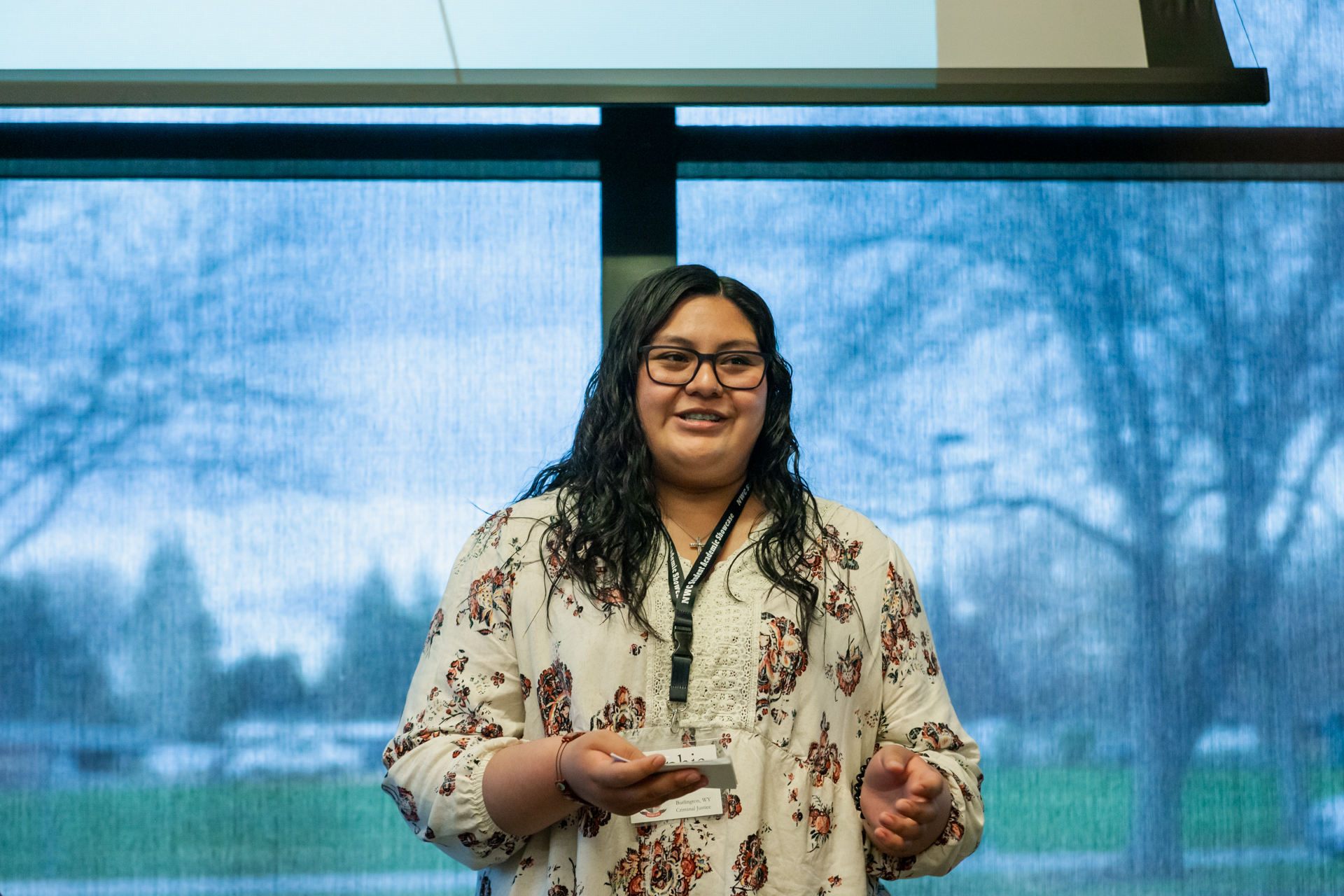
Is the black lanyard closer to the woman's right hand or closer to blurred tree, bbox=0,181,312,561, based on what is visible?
the woman's right hand

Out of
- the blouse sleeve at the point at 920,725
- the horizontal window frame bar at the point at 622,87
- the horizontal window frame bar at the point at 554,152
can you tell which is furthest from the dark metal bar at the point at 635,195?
the blouse sleeve at the point at 920,725

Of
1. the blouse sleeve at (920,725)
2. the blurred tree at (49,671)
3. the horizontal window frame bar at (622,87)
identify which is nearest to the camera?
the blouse sleeve at (920,725)

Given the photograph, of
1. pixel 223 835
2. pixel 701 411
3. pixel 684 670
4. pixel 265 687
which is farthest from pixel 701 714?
pixel 223 835

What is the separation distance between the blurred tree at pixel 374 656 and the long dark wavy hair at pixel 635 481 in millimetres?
805

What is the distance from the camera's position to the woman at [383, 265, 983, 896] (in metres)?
1.29

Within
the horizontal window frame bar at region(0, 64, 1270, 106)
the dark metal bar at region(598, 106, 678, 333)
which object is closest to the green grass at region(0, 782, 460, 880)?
the dark metal bar at region(598, 106, 678, 333)

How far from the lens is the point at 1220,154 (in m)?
2.47

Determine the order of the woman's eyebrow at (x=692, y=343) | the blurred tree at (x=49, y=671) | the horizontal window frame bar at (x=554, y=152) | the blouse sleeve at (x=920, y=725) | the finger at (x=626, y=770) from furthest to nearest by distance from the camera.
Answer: the horizontal window frame bar at (x=554, y=152) < the blurred tree at (x=49, y=671) < the woman's eyebrow at (x=692, y=343) < the blouse sleeve at (x=920, y=725) < the finger at (x=626, y=770)

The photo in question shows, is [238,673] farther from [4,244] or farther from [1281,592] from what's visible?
[1281,592]

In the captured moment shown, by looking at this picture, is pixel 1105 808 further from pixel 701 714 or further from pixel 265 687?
pixel 265 687

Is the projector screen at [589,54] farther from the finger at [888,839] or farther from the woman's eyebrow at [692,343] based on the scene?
the finger at [888,839]

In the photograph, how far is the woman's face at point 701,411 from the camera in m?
1.47

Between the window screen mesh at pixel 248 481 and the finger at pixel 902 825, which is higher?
the window screen mesh at pixel 248 481

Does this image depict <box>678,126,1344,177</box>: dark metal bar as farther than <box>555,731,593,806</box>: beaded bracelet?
Yes
